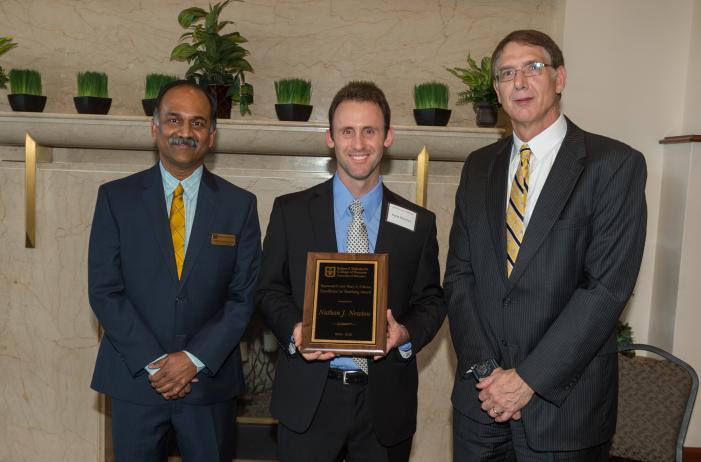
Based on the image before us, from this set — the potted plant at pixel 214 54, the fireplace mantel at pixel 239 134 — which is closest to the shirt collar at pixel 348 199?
the fireplace mantel at pixel 239 134

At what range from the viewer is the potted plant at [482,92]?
12.0ft

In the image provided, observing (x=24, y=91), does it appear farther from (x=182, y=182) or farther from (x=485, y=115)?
(x=485, y=115)

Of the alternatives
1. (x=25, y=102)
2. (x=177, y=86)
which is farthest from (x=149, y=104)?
(x=177, y=86)

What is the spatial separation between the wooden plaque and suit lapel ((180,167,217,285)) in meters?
0.56

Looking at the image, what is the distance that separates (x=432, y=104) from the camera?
3.75 m

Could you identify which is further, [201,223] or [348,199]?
[201,223]

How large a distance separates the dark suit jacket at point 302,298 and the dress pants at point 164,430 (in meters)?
0.35

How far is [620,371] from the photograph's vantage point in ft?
9.14

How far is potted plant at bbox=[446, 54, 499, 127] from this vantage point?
3.65 meters

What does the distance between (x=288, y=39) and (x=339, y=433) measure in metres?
2.77

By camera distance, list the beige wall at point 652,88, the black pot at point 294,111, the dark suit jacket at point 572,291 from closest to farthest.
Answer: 1. the dark suit jacket at point 572,291
2. the black pot at point 294,111
3. the beige wall at point 652,88

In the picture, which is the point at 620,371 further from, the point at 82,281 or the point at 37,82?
the point at 37,82

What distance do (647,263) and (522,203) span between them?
2.37m

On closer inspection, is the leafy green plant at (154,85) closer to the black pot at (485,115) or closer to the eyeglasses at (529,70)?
the black pot at (485,115)
